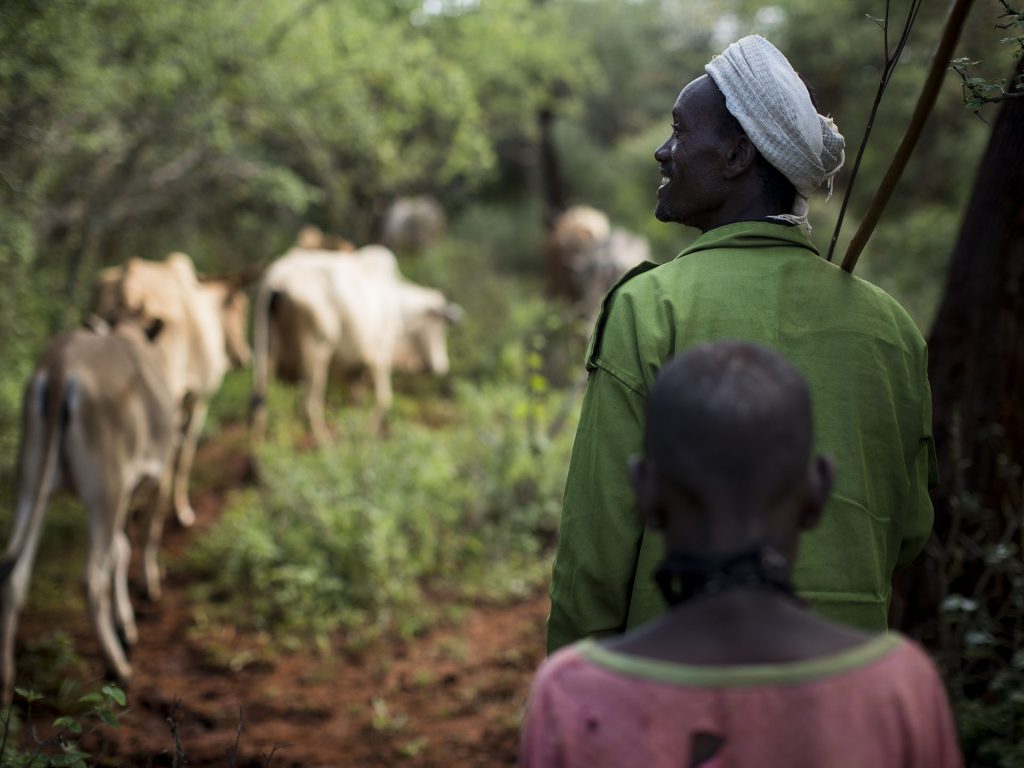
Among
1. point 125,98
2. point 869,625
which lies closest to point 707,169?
point 869,625

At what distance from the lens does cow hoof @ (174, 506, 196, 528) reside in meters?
7.73

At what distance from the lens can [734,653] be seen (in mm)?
1184

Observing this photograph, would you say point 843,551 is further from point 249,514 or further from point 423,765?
point 249,514

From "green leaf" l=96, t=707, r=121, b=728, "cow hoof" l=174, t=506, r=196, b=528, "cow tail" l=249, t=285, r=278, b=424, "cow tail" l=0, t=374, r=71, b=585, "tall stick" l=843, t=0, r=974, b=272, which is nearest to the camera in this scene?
"tall stick" l=843, t=0, r=974, b=272

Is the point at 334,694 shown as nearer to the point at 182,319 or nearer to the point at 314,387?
the point at 182,319

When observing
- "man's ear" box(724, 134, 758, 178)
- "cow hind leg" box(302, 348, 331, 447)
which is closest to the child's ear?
"man's ear" box(724, 134, 758, 178)

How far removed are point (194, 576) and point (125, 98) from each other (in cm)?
376

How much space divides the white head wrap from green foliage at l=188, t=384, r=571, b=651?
14.1ft

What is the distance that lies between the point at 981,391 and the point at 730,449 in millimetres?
3204

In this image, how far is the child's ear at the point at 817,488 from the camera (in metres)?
1.32

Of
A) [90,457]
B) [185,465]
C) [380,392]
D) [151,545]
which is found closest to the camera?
[90,457]

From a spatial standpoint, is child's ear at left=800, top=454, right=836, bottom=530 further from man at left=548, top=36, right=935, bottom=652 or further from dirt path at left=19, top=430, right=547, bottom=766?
dirt path at left=19, top=430, right=547, bottom=766

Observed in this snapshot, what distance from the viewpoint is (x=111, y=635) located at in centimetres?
524

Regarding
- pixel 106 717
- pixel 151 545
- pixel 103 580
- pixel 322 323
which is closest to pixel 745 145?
pixel 106 717
